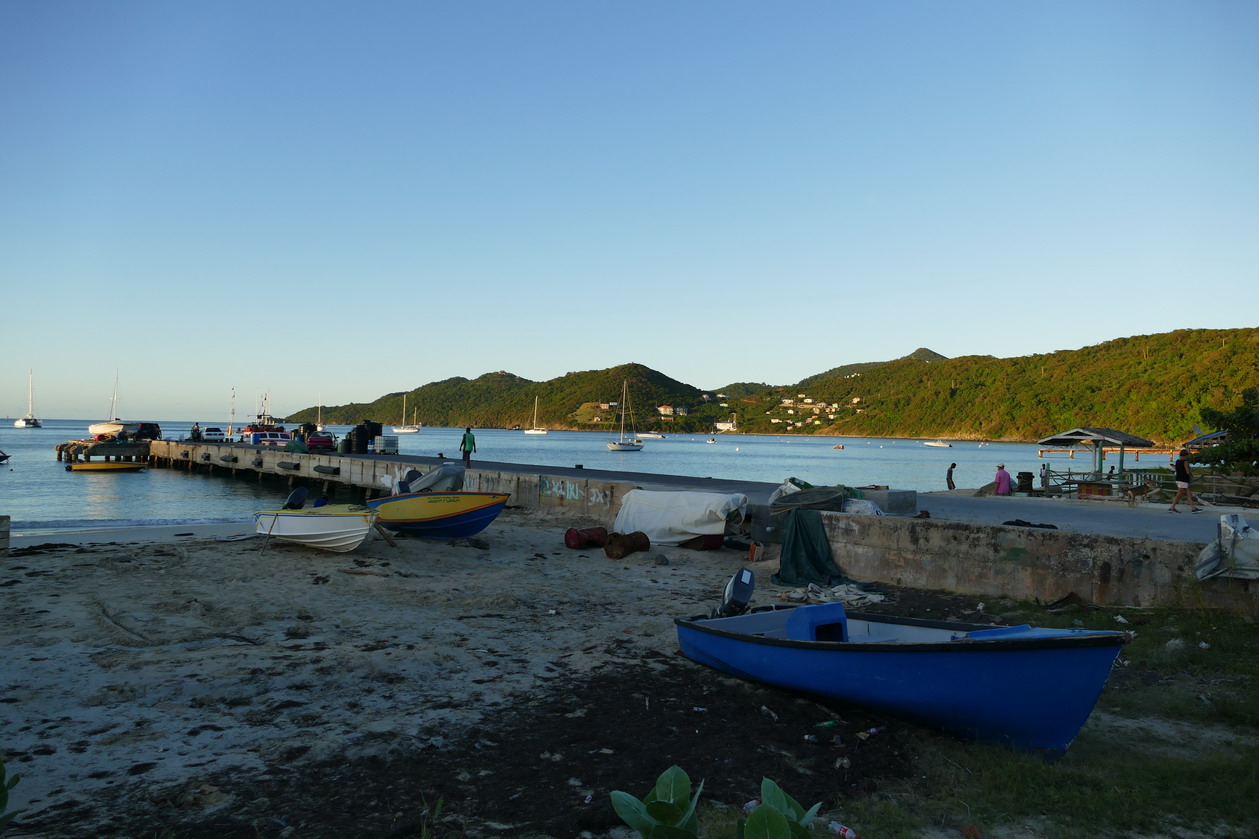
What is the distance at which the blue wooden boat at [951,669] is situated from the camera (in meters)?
→ 5.59

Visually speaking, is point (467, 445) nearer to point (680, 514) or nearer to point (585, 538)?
point (585, 538)

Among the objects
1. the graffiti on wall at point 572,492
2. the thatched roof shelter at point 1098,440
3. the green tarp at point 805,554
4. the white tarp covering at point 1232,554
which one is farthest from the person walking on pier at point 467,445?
the white tarp covering at point 1232,554

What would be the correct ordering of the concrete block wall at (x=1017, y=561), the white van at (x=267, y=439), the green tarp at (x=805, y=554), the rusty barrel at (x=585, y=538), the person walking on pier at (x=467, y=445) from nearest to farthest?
the concrete block wall at (x=1017, y=561), the green tarp at (x=805, y=554), the rusty barrel at (x=585, y=538), the person walking on pier at (x=467, y=445), the white van at (x=267, y=439)

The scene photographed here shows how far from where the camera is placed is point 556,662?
Result: 8.30 metres

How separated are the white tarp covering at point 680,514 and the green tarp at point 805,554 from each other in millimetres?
2328

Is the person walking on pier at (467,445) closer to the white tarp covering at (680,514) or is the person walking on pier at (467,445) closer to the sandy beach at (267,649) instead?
the white tarp covering at (680,514)

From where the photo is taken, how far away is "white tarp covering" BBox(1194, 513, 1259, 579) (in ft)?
29.5

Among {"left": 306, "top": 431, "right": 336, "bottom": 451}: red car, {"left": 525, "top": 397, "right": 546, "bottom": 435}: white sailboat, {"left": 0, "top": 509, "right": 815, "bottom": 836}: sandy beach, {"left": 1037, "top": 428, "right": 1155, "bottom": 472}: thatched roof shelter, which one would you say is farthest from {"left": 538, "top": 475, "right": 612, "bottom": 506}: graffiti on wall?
{"left": 525, "top": 397, "right": 546, "bottom": 435}: white sailboat

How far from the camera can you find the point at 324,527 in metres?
14.0

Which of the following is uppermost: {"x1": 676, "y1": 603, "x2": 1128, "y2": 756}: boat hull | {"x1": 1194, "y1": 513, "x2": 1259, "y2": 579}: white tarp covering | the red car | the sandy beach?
the red car

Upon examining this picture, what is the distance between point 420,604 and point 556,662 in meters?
3.48

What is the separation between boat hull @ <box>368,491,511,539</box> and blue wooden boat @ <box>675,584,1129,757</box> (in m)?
9.35

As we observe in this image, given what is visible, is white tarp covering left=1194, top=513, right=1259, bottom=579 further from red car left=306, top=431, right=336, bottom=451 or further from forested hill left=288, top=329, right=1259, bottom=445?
red car left=306, top=431, right=336, bottom=451

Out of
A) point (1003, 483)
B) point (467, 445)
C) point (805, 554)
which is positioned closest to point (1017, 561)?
point (805, 554)
